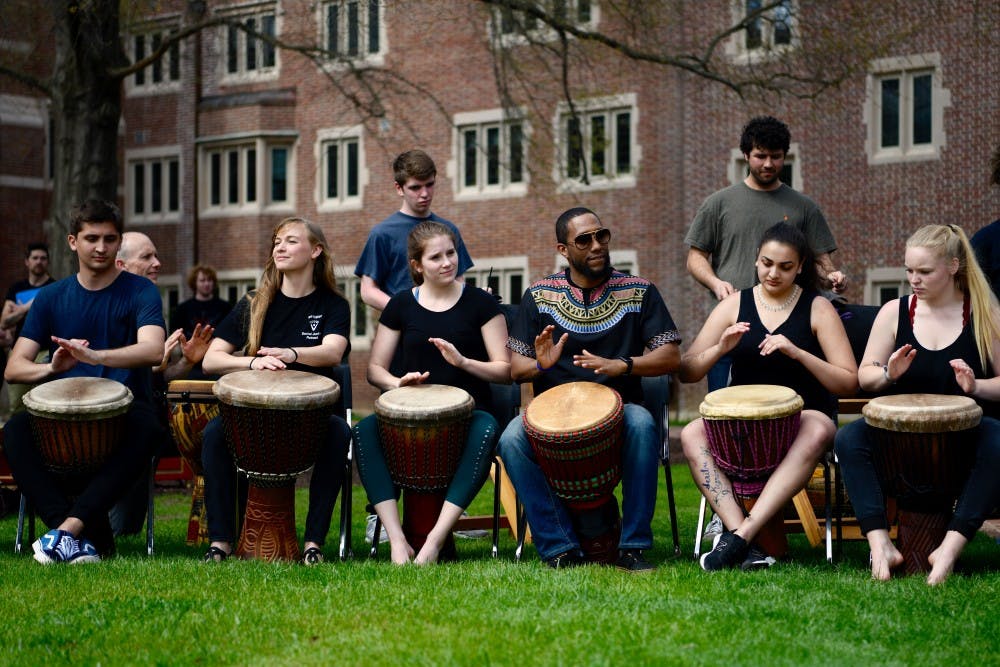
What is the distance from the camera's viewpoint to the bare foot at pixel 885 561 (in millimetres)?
5754

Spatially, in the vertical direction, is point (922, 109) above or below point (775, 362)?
above

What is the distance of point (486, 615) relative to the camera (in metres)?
4.78

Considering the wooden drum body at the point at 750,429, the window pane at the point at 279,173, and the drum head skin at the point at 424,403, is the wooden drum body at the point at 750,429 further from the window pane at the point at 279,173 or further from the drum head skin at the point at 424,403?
the window pane at the point at 279,173

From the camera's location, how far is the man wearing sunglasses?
7.39 m

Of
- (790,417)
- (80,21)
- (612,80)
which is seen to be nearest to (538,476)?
(790,417)

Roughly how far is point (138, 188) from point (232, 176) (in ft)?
8.58

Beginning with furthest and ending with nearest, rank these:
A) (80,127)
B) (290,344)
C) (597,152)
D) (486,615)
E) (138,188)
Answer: (138,188), (597,152), (80,127), (290,344), (486,615)

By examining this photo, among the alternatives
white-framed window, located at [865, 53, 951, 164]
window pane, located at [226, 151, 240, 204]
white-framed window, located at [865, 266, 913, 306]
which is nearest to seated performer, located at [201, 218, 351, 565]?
white-framed window, located at [865, 53, 951, 164]

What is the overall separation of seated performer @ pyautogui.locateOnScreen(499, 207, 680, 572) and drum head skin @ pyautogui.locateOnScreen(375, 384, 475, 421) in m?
0.25

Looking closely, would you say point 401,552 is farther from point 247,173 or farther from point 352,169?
point 247,173

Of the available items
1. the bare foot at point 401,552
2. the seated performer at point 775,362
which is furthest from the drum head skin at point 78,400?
the seated performer at point 775,362

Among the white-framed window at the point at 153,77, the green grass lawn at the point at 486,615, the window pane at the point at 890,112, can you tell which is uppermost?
the white-framed window at the point at 153,77

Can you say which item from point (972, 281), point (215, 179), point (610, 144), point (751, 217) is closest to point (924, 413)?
point (972, 281)

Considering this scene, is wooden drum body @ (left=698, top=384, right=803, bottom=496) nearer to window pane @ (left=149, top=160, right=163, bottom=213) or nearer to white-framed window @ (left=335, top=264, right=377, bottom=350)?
white-framed window @ (left=335, top=264, right=377, bottom=350)
